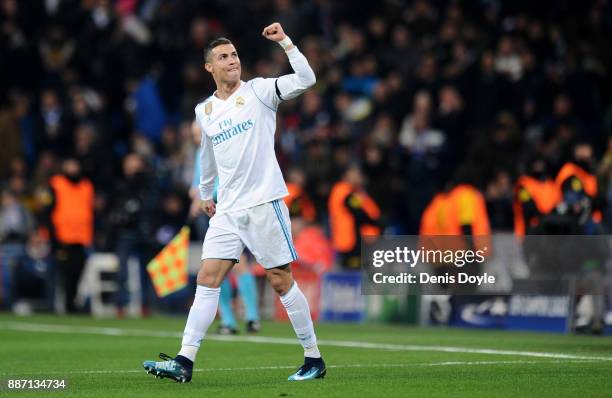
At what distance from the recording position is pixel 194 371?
444 inches

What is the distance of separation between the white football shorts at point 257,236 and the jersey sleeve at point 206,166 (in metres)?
0.62

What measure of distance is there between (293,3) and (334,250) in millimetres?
5763

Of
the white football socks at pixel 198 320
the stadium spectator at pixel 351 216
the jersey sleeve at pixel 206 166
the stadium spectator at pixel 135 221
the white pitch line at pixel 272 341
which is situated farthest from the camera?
the stadium spectator at pixel 135 221

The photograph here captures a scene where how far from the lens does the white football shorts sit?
33.3ft

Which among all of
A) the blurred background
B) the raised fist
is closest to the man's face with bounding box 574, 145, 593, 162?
the blurred background

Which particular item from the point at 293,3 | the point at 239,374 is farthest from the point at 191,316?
the point at 293,3

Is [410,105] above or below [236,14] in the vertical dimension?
below

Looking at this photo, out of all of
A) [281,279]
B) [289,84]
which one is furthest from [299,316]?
[289,84]

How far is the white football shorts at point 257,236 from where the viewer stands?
10.2 metres

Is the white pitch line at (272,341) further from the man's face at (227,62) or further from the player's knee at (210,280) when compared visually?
the man's face at (227,62)

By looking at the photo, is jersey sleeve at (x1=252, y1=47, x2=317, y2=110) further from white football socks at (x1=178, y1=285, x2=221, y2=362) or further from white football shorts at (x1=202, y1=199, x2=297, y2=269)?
white football socks at (x1=178, y1=285, x2=221, y2=362)

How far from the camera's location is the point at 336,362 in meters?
12.0

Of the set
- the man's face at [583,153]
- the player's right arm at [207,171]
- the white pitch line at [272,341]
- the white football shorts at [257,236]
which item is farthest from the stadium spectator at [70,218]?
the white football shorts at [257,236]

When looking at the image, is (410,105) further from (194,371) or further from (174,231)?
(194,371)
